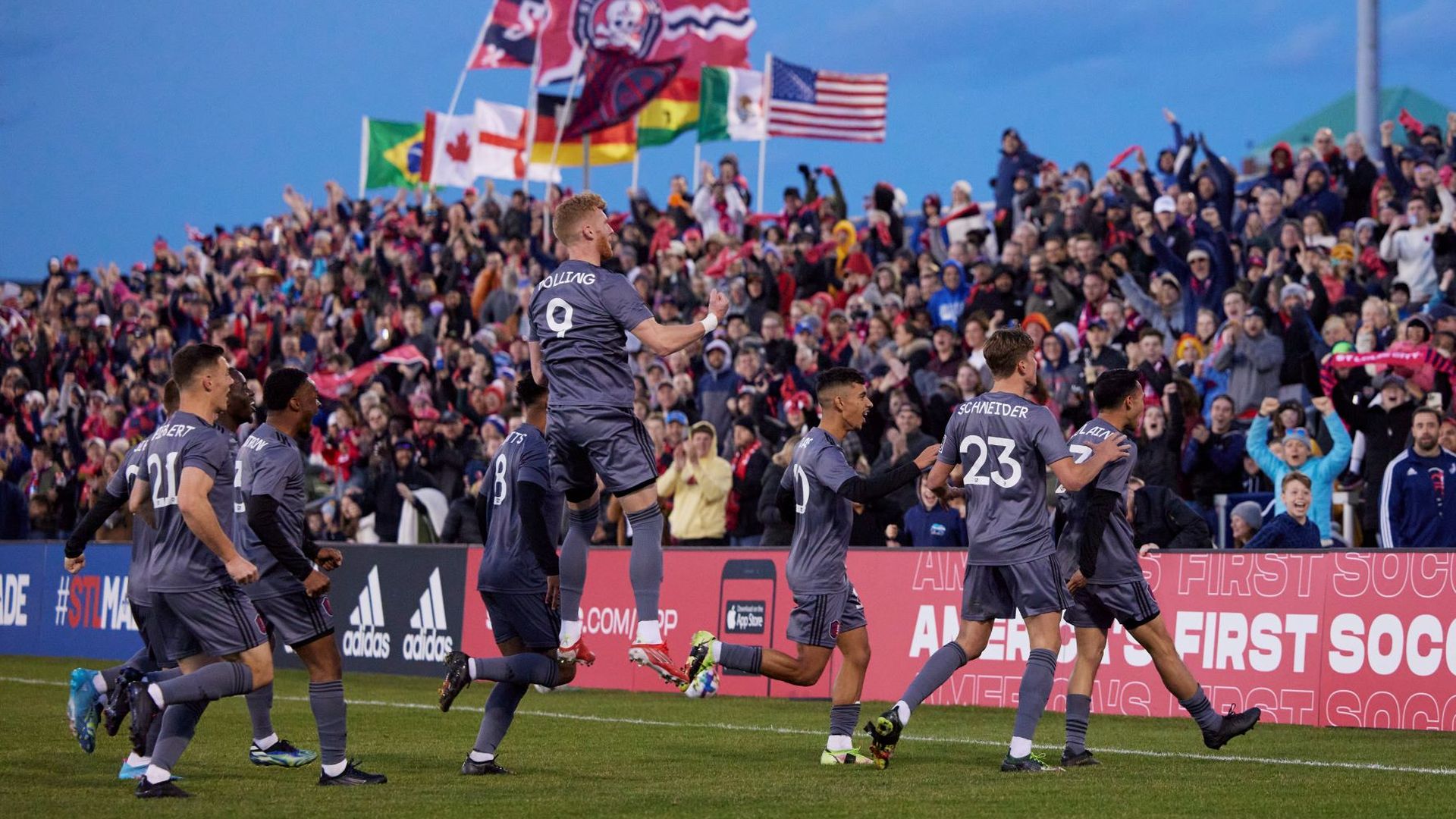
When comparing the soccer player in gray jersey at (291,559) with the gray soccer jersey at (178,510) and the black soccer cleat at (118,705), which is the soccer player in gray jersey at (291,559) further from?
the black soccer cleat at (118,705)

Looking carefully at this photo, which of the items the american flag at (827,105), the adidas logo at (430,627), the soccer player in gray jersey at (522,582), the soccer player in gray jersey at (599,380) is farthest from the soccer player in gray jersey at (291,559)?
the american flag at (827,105)

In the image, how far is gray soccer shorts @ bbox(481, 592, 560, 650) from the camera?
1007 cm

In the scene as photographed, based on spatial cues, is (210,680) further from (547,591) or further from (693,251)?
(693,251)

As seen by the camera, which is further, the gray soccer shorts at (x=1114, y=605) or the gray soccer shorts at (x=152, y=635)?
the gray soccer shorts at (x=1114, y=605)

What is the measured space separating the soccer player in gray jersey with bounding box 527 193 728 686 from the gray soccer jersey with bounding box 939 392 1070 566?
1.54 meters

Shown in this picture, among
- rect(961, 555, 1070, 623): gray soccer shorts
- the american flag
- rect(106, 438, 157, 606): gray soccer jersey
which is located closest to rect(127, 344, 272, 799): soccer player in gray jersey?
rect(106, 438, 157, 606): gray soccer jersey

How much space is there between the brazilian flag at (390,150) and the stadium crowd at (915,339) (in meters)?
8.62

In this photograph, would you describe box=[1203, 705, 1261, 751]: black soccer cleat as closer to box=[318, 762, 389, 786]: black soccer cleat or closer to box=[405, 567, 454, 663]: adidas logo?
box=[318, 762, 389, 786]: black soccer cleat

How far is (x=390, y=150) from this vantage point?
130ft

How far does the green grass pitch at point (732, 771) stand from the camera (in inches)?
332

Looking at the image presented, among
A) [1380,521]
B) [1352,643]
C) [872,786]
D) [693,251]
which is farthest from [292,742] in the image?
[693,251]

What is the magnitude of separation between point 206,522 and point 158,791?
1394 mm

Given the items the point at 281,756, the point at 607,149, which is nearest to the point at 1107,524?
the point at 281,756

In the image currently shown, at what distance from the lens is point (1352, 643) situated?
1302 cm
